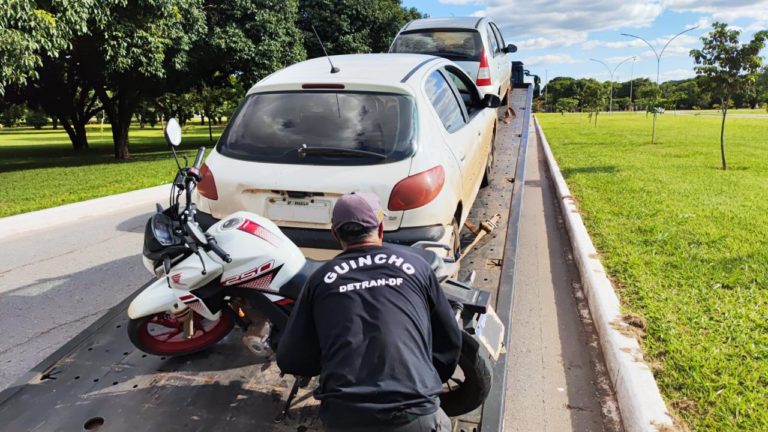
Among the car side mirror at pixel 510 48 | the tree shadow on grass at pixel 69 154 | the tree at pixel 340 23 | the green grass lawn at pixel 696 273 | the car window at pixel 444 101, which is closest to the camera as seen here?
the green grass lawn at pixel 696 273

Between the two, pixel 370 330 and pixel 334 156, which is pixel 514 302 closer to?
pixel 334 156

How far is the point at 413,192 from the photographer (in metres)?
3.30

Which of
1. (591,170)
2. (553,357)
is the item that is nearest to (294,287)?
(553,357)

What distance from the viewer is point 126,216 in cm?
866

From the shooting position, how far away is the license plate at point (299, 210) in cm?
336

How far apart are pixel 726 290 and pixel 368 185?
3437 millimetres

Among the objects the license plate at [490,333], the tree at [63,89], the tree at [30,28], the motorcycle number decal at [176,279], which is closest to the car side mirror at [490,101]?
the license plate at [490,333]

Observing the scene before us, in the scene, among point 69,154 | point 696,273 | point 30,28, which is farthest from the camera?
point 69,154

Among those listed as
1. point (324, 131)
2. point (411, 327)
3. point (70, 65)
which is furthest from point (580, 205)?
point (70, 65)

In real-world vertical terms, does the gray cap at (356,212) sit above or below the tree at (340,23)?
below

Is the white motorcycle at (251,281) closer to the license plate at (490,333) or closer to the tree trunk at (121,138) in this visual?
the license plate at (490,333)

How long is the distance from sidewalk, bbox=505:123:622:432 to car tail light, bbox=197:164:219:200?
232 centimetres

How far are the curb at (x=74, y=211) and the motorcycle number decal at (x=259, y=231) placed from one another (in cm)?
643

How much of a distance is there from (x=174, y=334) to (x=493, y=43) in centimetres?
676
